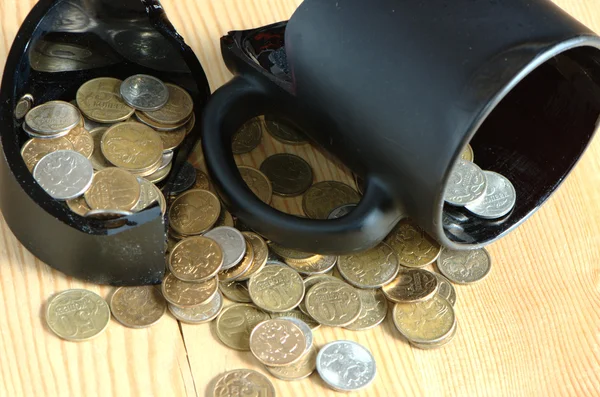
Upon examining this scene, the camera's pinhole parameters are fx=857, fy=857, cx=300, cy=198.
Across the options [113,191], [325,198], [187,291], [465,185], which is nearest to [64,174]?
[113,191]

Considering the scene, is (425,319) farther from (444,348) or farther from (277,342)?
(277,342)

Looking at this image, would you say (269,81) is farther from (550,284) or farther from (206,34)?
(550,284)

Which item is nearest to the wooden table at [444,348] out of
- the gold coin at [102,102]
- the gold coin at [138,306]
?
the gold coin at [138,306]

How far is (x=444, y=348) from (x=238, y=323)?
19cm

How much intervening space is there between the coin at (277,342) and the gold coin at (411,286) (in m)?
0.10

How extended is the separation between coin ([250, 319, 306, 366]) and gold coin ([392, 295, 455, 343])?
3.8 inches

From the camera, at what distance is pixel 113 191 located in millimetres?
745

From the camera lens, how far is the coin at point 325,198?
2.74 ft

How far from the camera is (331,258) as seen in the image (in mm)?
802

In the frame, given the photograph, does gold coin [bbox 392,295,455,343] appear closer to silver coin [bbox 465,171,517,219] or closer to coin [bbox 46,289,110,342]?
silver coin [bbox 465,171,517,219]

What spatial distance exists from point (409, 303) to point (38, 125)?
371 mm

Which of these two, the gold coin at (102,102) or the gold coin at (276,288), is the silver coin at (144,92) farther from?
the gold coin at (276,288)

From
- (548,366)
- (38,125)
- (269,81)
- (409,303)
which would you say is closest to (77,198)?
(38,125)

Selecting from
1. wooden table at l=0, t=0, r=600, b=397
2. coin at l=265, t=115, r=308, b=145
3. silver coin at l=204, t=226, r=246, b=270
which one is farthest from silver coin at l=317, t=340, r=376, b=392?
coin at l=265, t=115, r=308, b=145
